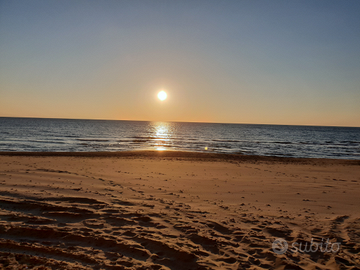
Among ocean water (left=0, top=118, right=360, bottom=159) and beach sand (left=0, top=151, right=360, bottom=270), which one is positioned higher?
beach sand (left=0, top=151, right=360, bottom=270)

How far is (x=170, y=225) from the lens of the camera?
18.9 ft

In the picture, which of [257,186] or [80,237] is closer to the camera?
[80,237]

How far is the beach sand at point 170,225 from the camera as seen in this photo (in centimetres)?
424

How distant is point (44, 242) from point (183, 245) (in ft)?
9.12

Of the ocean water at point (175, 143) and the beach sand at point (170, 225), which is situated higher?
the beach sand at point (170, 225)

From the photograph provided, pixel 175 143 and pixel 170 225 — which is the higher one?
pixel 170 225

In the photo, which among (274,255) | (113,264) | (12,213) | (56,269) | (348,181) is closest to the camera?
(56,269)

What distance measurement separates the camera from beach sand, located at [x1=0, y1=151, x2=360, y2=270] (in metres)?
4.24

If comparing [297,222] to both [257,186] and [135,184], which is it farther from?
[135,184]

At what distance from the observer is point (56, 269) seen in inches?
147

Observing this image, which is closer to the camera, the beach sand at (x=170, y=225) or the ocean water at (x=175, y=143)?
the beach sand at (x=170, y=225)

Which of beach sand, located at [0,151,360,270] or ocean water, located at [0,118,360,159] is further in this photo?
ocean water, located at [0,118,360,159]

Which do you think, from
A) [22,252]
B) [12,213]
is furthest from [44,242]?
[12,213]

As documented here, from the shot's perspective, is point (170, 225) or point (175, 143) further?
point (175, 143)
